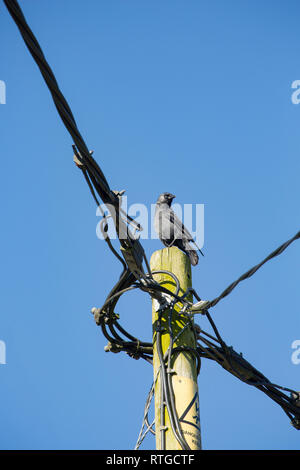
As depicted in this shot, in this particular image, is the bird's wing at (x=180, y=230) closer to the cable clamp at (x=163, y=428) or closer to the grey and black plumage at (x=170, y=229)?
the grey and black plumage at (x=170, y=229)

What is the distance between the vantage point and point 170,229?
6.18m

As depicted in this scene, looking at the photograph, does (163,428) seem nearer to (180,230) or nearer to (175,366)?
(175,366)

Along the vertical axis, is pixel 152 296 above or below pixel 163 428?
above

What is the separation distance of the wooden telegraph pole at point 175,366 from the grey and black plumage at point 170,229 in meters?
1.35

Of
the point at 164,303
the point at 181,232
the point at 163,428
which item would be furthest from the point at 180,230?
the point at 163,428

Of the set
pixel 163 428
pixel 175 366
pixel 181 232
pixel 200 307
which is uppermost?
pixel 181 232

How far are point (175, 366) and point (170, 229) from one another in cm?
276

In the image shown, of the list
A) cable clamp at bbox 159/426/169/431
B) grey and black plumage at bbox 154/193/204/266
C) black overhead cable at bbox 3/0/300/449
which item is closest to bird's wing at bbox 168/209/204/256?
grey and black plumage at bbox 154/193/204/266

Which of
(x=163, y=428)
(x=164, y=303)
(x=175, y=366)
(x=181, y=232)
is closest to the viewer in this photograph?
(x=163, y=428)

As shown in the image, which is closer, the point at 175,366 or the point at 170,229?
the point at 175,366

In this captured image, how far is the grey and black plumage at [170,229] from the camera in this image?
5.62m
